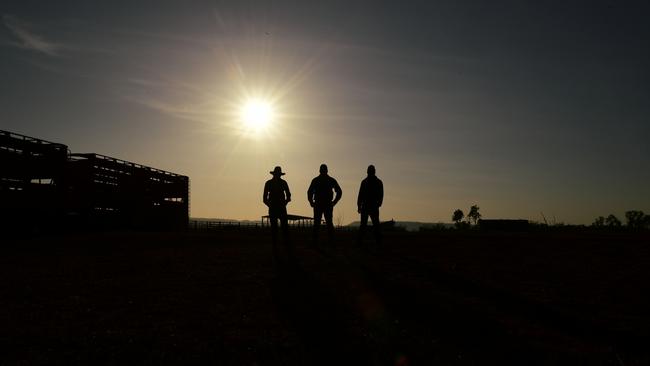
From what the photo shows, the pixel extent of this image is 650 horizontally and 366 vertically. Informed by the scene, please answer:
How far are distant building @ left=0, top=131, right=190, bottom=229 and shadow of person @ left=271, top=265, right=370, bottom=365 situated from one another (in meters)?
19.4

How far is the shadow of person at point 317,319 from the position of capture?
290 cm

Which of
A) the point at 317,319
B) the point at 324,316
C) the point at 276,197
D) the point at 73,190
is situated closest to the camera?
the point at 317,319

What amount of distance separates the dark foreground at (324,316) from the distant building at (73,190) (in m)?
15.6

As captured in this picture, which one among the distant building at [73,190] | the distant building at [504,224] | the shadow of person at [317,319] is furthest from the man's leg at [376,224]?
the distant building at [504,224]

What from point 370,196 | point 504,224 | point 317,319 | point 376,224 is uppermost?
point 370,196

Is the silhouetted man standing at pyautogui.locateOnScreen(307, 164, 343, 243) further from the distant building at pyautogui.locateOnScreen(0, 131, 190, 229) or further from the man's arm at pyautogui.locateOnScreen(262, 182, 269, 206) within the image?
the distant building at pyautogui.locateOnScreen(0, 131, 190, 229)

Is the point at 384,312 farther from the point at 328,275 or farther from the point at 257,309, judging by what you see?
the point at 328,275

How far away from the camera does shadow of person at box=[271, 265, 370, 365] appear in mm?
2900

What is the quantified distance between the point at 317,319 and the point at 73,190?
80.7ft

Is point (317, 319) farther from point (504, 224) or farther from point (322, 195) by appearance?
point (504, 224)

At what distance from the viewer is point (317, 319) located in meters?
3.85

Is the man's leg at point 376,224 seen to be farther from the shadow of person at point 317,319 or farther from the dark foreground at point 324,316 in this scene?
the shadow of person at point 317,319

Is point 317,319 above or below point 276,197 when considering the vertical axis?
below

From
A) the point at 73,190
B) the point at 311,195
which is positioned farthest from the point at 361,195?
the point at 73,190
